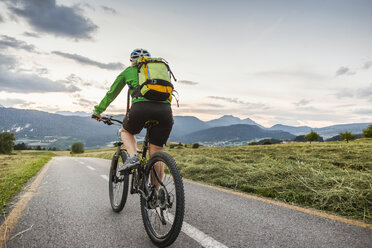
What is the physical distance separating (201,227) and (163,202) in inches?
29.4

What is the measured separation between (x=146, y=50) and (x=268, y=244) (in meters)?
2.87

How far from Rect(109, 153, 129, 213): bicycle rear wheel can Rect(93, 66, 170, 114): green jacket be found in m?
0.91

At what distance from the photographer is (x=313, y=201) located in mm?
3736

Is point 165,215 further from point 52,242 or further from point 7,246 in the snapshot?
point 7,246

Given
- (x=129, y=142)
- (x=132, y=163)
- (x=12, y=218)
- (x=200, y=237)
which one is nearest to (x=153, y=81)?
(x=129, y=142)

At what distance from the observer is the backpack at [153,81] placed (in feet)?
9.01

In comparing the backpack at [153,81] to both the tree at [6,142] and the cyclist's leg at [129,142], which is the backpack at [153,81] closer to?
the cyclist's leg at [129,142]

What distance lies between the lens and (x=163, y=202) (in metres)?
2.54

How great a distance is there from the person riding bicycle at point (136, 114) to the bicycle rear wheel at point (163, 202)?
441 millimetres

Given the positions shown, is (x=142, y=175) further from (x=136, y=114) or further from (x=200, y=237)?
(x=200, y=237)

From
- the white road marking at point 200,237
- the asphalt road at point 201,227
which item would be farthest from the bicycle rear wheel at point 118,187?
the white road marking at point 200,237

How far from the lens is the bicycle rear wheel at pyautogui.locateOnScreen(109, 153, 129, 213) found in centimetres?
353

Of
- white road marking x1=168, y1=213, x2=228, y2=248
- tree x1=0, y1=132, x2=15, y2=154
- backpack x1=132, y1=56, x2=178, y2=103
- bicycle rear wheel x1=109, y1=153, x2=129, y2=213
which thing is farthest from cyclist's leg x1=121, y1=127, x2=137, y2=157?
Result: tree x1=0, y1=132, x2=15, y2=154

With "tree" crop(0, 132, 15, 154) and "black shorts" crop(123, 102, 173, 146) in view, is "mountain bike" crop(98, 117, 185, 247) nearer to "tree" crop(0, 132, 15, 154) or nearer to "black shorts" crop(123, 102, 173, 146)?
"black shorts" crop(123, 102, 173, 146)
